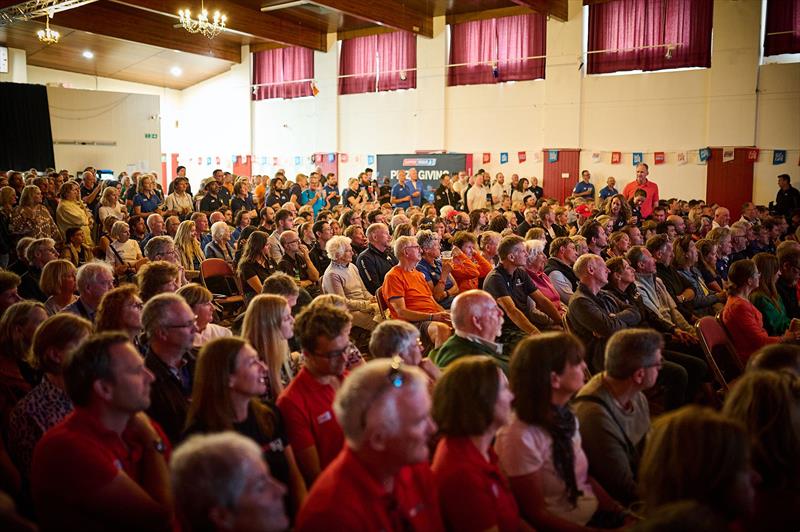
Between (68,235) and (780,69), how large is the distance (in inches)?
466

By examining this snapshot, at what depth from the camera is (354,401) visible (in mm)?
1727

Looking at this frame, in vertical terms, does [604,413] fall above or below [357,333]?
above

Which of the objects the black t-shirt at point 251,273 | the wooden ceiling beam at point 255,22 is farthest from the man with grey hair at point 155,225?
the wooden ceiling beam at point 255,22

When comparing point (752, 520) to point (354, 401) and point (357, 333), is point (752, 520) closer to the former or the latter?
point (354, 401)

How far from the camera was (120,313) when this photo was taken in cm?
299

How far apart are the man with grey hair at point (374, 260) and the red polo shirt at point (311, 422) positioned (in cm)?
331

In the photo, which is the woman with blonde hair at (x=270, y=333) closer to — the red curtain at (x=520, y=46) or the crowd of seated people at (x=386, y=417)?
the crowd of seated people at (x=386, y=417)

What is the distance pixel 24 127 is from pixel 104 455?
15.2 m

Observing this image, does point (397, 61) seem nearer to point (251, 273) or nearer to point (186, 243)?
point (186, 243)

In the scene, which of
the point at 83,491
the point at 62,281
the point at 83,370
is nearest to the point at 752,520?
the point at 83,491

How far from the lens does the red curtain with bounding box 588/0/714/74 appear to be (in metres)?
12.6

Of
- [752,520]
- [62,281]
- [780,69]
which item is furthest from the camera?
[780,69]

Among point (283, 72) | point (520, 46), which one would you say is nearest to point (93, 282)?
point (520, 46)

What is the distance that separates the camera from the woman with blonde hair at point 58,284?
4.07 m
